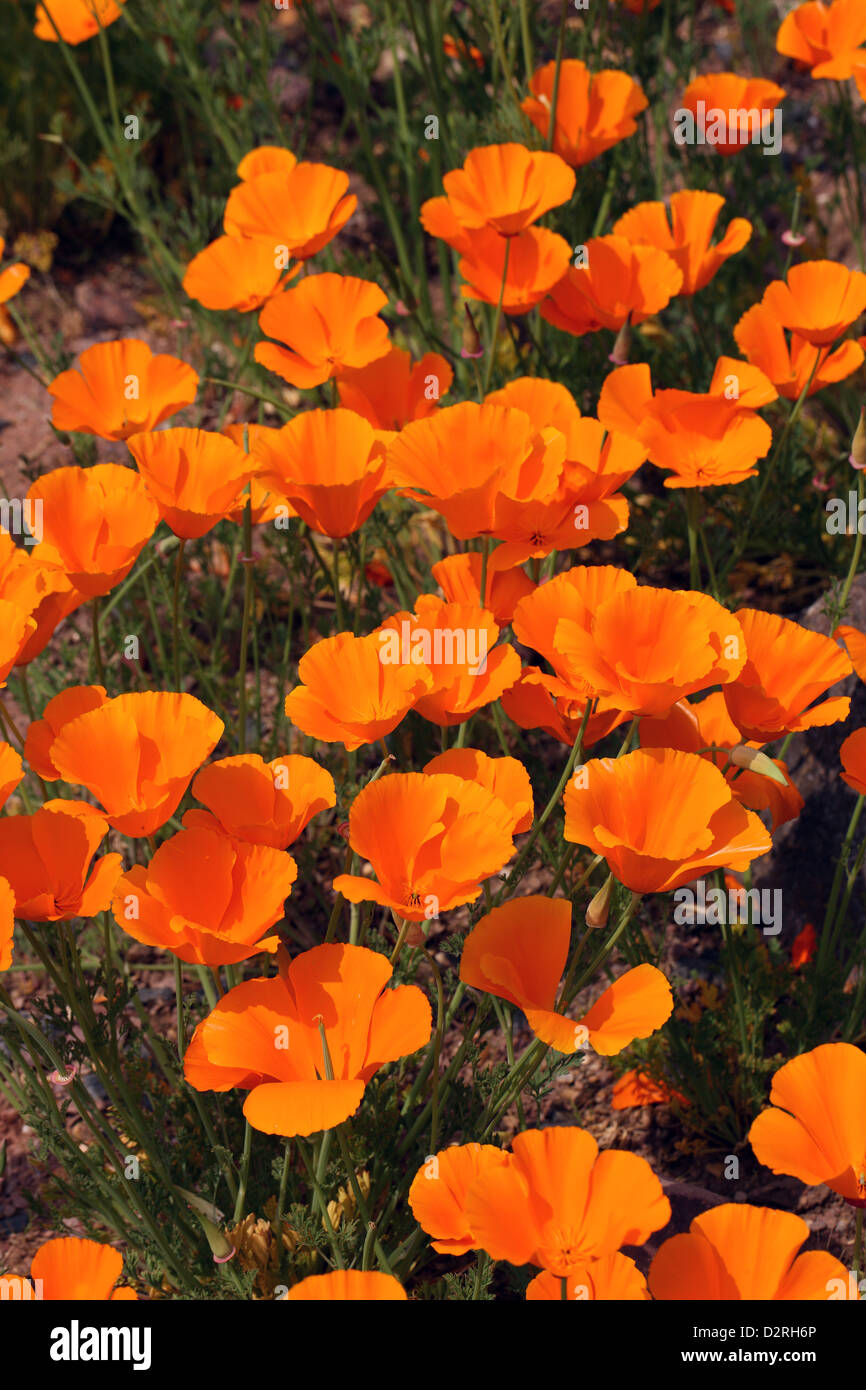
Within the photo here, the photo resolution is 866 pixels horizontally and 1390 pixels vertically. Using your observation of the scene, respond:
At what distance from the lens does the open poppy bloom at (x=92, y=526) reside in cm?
162

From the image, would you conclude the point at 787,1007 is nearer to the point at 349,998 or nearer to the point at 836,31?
the point at 349,998

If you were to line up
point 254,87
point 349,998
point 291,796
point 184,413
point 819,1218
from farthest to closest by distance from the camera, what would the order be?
1. point 184,413
2. point 254,87
3. point 819,1218
4. point 291,796
5. point 349,998

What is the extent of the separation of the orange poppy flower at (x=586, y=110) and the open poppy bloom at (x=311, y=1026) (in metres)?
1.68

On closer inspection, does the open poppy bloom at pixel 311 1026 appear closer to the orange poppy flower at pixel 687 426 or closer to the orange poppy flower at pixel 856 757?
the orange poppy flower at pixel 856 757

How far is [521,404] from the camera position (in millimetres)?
1873

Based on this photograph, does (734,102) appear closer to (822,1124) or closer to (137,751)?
(137,751)

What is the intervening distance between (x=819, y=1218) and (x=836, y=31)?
2146mm

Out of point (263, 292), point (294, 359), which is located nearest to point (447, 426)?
point (294, 359)

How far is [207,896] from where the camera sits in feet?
4.37

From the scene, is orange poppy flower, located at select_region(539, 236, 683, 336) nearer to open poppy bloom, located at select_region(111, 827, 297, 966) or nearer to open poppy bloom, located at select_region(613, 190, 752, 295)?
open poppy bloom, located at select_region(613, 190, 752, 295)

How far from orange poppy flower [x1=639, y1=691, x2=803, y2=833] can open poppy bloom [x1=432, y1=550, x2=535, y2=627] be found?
0.27 meters

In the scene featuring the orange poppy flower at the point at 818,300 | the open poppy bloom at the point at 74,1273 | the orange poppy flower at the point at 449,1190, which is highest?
the orange poppy flower at the point at 818,300

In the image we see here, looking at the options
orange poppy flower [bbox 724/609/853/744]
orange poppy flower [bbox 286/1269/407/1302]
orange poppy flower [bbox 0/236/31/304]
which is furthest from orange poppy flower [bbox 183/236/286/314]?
orange poppy flower [bbox 286/1269/407/1302]

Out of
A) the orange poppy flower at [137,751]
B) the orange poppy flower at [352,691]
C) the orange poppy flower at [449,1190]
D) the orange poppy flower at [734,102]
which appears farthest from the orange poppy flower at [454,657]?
the orange poppy flower at [734,102]
